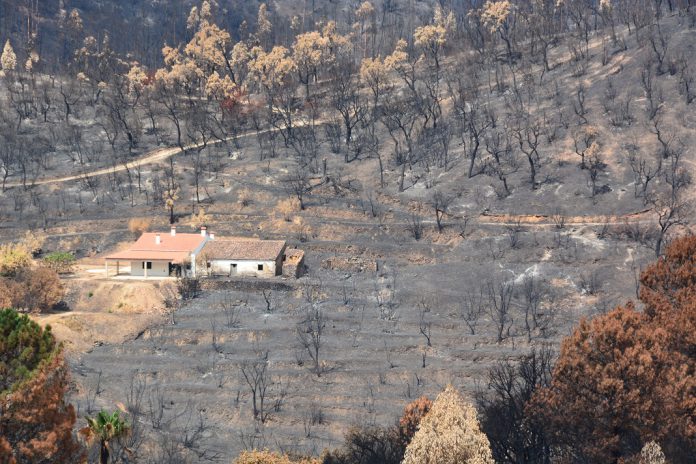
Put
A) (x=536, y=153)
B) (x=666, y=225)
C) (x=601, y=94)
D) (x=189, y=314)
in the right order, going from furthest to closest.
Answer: (x=601, y=94) < (x=536, y=153) < (x=666, y=225) < (x=189, y=314)

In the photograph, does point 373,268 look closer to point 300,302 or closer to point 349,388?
point 300,302

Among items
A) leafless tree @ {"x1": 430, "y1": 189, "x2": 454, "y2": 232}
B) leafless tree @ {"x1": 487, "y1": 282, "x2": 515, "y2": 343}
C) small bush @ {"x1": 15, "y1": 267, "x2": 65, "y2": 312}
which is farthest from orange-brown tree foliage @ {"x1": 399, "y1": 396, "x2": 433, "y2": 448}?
leafless tree @ {"x1": 430, "y1": 189, "x2": 454, "y2": 232}

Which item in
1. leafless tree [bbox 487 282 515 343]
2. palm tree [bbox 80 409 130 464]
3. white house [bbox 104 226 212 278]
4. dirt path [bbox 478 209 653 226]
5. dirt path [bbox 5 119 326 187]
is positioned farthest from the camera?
dirt path [bbox 5 119 326 187]

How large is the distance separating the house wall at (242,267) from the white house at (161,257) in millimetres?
2005

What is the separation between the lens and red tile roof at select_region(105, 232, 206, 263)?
258 ft

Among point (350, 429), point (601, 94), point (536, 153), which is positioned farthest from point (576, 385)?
point (601, 94)

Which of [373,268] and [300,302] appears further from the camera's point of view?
[373,268]

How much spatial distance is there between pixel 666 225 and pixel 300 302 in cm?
3463

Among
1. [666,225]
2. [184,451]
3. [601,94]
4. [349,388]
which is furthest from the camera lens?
[601,94]

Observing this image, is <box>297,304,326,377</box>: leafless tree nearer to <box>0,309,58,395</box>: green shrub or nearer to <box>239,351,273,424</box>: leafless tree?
<box>239,351,273,424</box>: leafless tree

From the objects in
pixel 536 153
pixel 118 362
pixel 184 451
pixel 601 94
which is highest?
pixel 601 94

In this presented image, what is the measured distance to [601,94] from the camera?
110 metres

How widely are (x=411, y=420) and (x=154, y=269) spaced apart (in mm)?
38323

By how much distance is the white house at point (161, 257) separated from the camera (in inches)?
3086
